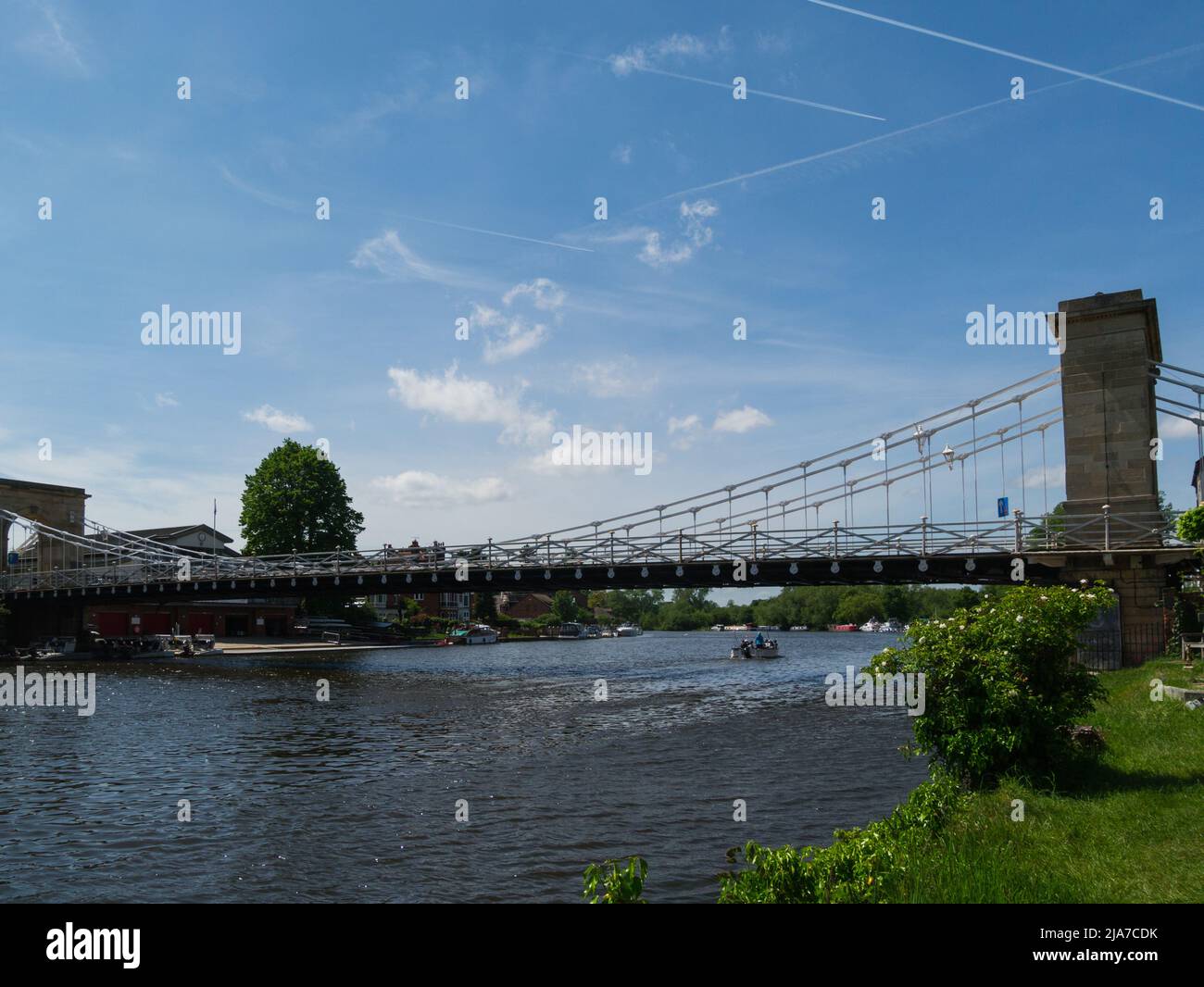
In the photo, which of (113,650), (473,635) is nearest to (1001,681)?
(113,650)

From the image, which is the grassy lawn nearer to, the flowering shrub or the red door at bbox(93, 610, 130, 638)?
the flowering shrub

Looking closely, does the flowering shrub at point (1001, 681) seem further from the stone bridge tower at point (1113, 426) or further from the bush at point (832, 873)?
the stone bridge tower at point (1113, 426)

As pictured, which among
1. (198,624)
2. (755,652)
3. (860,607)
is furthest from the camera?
(860,607)

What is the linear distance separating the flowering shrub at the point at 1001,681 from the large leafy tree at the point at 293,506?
75.6m

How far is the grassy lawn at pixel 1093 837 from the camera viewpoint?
28.2 ft

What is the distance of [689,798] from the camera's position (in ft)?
59.1

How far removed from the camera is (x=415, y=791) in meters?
19.2

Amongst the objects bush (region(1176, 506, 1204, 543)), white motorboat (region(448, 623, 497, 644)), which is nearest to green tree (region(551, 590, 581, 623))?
white motorboat (region(448, 623, 497, 644))

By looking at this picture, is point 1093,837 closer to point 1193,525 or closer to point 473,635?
point 1193,525

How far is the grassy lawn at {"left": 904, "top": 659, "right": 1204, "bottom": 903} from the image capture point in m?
8.60

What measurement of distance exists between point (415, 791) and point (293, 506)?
67.9 m

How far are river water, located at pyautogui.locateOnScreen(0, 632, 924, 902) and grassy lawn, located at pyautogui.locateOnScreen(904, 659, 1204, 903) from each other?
350 cm
